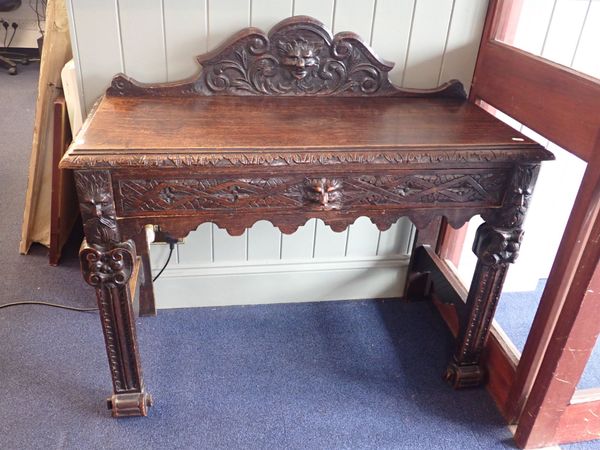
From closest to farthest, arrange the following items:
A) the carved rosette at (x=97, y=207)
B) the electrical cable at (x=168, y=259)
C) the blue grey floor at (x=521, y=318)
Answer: the carved rosette at (x=97, y=207), the blue grey floor at (x=521, y=318), the electrical cable at (x=168, y=259)

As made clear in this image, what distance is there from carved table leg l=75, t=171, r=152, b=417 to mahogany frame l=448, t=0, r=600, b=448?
3.41 feet

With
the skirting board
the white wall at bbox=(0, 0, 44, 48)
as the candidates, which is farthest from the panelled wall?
the white wall at bbox=(0, 0, 44, 48)

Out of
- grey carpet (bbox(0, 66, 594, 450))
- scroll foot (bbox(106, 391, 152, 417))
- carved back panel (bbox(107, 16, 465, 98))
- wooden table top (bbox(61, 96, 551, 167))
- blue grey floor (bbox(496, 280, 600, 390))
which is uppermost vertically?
carved back panel (bbox(107, 16, 465, 98))

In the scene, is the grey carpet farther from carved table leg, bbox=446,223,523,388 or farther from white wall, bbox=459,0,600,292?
white wall, bbox=459,0,600,292

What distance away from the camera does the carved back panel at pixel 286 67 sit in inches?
56.6

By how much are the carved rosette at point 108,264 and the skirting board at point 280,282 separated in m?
0.55

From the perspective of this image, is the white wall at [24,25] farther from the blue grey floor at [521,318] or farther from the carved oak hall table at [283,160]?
the blue grey floor at [521,318]

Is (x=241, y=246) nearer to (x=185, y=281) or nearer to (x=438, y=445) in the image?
(x=185, y=281)

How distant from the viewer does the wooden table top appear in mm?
1133

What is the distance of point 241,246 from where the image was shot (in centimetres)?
179

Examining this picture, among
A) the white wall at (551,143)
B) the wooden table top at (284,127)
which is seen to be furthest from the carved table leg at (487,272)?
the white wall at (551,143)

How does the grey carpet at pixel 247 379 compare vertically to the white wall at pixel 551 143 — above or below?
below

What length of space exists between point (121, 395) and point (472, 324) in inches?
40.5

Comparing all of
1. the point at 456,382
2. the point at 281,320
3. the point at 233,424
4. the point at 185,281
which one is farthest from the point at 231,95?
the point at 456,382
